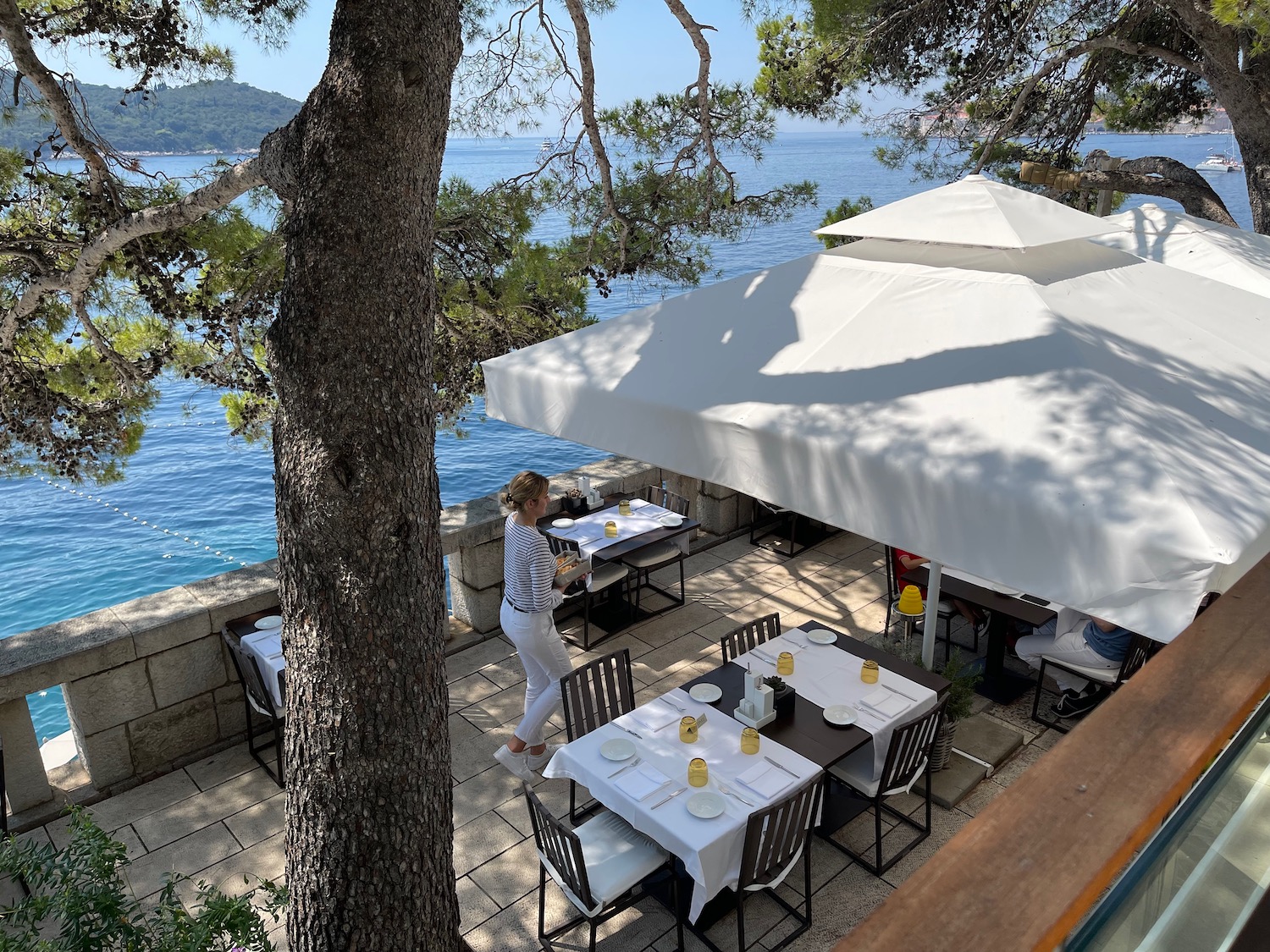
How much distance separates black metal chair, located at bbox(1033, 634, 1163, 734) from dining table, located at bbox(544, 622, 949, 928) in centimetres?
107

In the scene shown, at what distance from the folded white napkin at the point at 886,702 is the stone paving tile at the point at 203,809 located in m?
3.25

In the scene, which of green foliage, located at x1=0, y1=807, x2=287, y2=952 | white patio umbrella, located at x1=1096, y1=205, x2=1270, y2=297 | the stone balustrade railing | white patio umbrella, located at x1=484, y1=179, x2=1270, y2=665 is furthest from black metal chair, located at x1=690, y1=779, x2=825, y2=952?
white patio umbrella, located at x1=1096, y1=205, x2=1270, y2=297

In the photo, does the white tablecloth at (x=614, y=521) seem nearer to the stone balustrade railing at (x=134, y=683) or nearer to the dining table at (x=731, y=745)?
the dining table at (x=731, y=745)

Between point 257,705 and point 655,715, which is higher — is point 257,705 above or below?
below

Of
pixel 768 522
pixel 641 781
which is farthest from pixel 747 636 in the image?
pixel 768 522

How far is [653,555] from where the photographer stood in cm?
686

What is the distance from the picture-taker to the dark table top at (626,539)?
6426mm

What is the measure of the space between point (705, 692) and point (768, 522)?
153 inches

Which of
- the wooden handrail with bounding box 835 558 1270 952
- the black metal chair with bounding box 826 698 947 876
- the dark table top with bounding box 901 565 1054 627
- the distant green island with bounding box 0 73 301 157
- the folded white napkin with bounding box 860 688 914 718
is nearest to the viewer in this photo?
the wooden handrail with bounding box 835 558 1270 952

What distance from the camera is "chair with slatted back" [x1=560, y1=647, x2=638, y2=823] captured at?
4.74 metres

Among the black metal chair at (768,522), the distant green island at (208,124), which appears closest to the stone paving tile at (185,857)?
the black metal chair at (768,522)

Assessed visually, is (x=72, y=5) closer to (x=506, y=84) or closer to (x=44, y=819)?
(x=506, y=84)

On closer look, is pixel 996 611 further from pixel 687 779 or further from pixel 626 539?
pixel 687 779

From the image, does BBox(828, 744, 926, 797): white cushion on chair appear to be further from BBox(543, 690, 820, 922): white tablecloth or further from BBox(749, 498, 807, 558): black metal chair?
BBox(749, 498, 807, 558): black metal chair
